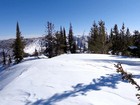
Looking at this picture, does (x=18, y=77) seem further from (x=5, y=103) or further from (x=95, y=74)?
(x=95, y=74)

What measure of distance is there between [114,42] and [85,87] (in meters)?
50.8

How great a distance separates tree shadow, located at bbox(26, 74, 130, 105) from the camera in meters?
7.28

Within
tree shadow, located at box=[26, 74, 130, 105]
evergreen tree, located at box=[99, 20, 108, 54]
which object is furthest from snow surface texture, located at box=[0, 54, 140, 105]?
evergreen tree, located at box=[99, 20, 108, 54]

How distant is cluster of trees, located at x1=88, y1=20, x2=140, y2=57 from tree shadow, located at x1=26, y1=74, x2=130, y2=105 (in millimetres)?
29779

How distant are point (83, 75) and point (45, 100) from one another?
10.2 feet

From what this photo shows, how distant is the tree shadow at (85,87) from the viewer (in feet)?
23.9

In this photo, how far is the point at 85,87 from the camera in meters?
8.60

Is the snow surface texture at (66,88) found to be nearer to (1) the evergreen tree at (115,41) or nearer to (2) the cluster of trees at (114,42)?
(2) the cluster of trees at (114,42)

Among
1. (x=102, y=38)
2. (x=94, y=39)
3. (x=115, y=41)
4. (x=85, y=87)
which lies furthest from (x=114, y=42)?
(x=85, y=87)

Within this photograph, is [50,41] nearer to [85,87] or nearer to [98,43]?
[98,43]

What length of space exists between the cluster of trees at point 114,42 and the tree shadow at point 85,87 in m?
29.8

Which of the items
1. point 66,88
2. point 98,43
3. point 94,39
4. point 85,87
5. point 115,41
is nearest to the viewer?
point 66,88

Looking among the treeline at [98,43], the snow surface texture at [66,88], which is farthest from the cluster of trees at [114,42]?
the snow surface texture at [66,88]

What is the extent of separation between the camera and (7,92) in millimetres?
8031
